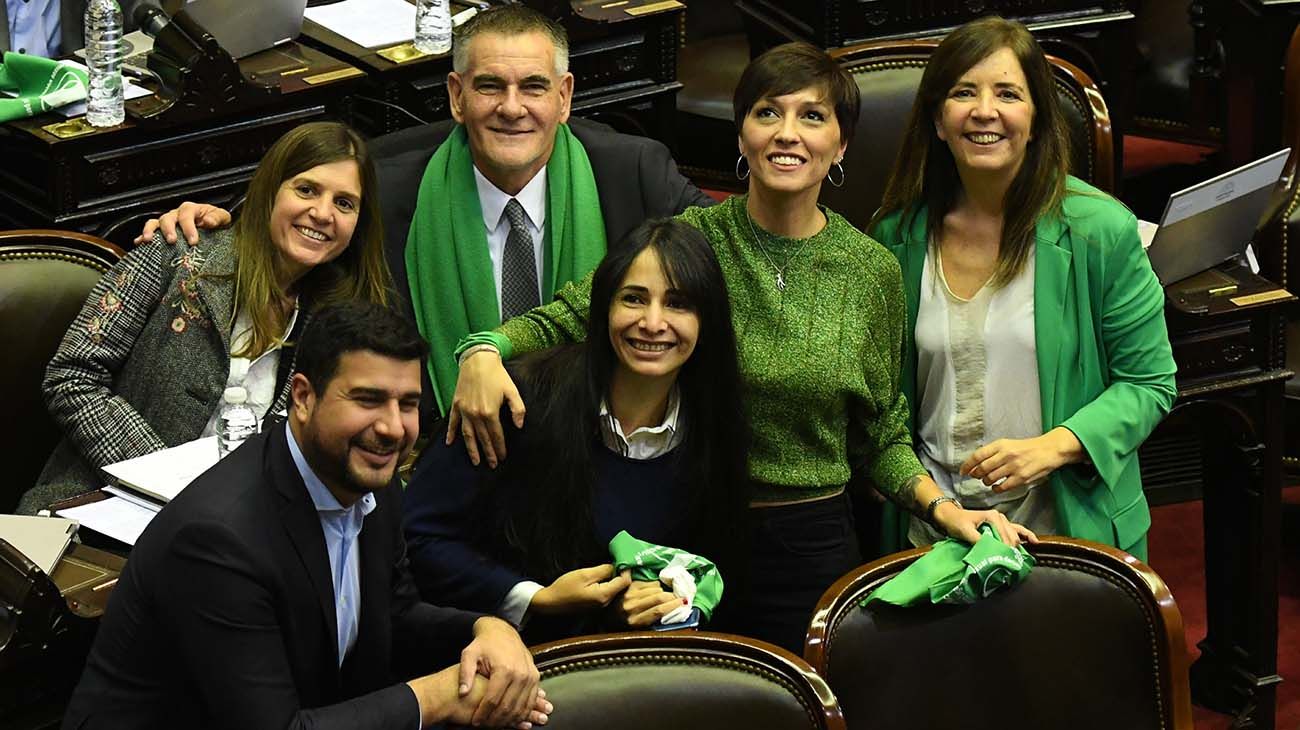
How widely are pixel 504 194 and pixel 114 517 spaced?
2.60 feet

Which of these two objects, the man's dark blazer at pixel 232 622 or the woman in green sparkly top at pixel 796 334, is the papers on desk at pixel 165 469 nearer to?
the woman in green sparkly top at pixel 796 334

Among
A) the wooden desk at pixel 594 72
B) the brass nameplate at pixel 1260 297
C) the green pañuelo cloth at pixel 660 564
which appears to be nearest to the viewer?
the green pañuelo cloth at pixel 660 564

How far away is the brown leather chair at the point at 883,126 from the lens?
3.53 m

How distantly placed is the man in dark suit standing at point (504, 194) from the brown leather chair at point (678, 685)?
3.09 ft

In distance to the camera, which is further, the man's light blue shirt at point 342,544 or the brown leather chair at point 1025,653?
the brown leather chair at point 1025,653

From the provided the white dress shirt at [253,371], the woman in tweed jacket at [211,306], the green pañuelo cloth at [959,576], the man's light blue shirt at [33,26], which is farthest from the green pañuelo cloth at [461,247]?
the man's light blue shirt at [33,26]

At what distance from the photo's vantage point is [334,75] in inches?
143

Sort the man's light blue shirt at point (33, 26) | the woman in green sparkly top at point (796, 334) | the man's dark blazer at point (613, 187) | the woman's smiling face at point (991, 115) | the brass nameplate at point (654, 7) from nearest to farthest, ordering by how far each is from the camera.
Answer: the woman in green sparkly top at point (796, 334) < the woman's smiling face at point (991, 115) < the man's dark blazer at point (613, 187) < the brass nameplate at point (654, 7) < the man's light blue shirt at point (33, 26)

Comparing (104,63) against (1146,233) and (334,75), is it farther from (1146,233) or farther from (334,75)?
(1146,233)

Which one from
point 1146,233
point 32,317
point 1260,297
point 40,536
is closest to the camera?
point 40,536

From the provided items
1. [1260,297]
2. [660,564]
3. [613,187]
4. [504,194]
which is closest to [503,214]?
[504,194]

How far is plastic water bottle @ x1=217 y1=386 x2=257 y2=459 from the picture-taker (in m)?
2.88

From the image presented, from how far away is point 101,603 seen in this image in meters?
2.51

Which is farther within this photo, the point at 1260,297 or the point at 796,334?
the point at 1260,297
